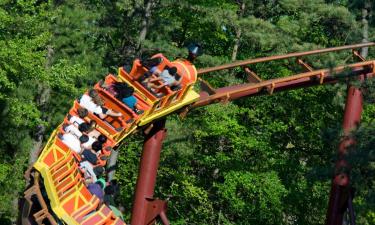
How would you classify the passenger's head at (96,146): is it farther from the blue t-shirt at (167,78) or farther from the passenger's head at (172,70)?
the passenger's head at (172,70)

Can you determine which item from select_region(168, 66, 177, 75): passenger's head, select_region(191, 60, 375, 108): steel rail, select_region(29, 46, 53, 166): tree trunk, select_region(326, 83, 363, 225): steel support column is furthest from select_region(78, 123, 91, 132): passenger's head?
select_region(29, 46, 53, 166): tree trunk

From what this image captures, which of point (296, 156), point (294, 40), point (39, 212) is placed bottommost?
point (39, 212)

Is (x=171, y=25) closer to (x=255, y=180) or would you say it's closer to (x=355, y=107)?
(x=255, y=180)

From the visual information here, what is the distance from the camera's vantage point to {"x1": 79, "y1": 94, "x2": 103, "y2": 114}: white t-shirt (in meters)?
11.6

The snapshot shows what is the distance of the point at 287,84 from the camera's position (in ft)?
43.4

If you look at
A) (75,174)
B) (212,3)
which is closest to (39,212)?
(75,174)

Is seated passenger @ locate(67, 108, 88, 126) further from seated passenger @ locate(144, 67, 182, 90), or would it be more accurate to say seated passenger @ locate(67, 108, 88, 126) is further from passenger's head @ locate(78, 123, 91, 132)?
seated passenger @ locate(144, 67, 182, 90)

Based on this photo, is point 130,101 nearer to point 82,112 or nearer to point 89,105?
point 89,105

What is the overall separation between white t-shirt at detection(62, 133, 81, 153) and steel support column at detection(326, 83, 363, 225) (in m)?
3.68

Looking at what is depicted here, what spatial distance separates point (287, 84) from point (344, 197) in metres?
2.22

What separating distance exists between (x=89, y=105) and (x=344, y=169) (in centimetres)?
386

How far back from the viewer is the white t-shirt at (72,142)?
11.0 meters

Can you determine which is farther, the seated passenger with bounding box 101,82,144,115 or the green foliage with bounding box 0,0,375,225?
the green foliage with bounding box 0,0,375,225

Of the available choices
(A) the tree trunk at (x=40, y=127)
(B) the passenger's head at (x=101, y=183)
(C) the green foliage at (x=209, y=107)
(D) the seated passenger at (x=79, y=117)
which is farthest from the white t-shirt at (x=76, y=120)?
(A) the tree trunk at (x=40, y=127)
